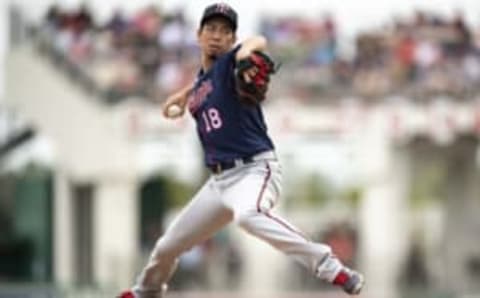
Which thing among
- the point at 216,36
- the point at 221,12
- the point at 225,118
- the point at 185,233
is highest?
the point at 221,12

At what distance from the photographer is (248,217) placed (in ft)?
29.9

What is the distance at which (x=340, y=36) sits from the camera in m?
25.4

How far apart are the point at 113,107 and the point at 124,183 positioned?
1.28 metres

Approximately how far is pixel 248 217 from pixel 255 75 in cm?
85

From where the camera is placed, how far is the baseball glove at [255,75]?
8.82 metres

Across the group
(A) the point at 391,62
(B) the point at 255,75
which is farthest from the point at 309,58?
(B) the point at 255,75

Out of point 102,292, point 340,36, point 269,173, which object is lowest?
point 102,292

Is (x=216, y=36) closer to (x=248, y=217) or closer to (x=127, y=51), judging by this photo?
(x=248, y=217)

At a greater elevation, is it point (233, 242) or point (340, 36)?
point (340, 36)

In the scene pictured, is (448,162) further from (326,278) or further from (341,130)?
(326,278)

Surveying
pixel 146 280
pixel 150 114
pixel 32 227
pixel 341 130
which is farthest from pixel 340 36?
pixel 146 280

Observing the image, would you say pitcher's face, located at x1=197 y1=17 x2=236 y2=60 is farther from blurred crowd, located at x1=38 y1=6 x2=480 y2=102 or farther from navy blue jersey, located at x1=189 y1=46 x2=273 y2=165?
blurred crowd, located at x1=38 y1=6 x2=480 y2=102

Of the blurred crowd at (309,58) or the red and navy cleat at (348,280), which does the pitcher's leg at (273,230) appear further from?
the blurred crowd at (309,58)

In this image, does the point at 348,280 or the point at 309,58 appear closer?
the point at 348,280
